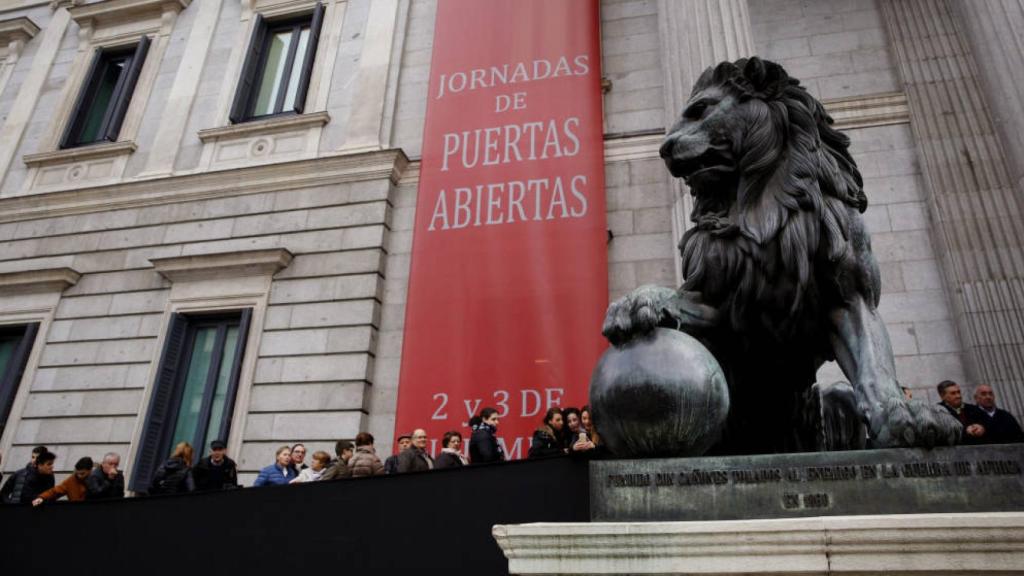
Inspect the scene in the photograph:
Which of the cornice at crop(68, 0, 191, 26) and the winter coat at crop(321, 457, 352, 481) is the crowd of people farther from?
the cornice at crop(68, 0, 191, 26)

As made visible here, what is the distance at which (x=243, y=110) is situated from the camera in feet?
46.3

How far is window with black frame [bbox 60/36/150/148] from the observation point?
48.2 ft

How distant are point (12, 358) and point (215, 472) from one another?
808cm

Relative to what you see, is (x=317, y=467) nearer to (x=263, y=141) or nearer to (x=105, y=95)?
(x=263, y=141)

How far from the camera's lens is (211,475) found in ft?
24.3

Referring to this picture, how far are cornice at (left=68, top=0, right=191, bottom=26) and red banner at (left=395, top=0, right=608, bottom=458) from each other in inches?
287

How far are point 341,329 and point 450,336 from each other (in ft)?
6.54

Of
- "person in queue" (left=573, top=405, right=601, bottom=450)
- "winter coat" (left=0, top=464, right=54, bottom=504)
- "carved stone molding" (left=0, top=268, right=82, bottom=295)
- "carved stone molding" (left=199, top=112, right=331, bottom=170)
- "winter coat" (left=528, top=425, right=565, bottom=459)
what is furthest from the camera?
"carved stone molding" (left=199, top=112, right=331, bottom=170)

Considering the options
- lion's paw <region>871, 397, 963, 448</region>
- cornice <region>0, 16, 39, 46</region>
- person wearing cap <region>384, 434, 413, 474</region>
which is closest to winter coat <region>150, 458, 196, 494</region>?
person wearing cap <region>384, 434, 413, 474</region>

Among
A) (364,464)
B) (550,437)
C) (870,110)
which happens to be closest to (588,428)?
(550,437)

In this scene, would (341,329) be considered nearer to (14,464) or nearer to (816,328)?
(14,464)

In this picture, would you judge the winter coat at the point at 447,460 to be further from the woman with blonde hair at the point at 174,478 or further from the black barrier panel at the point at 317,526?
the woman with blonde hair at the point at 174,478

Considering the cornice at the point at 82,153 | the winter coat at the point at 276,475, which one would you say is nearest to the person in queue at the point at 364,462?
the winter coat at the point at 276,475

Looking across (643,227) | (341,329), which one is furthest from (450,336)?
(643,227)
